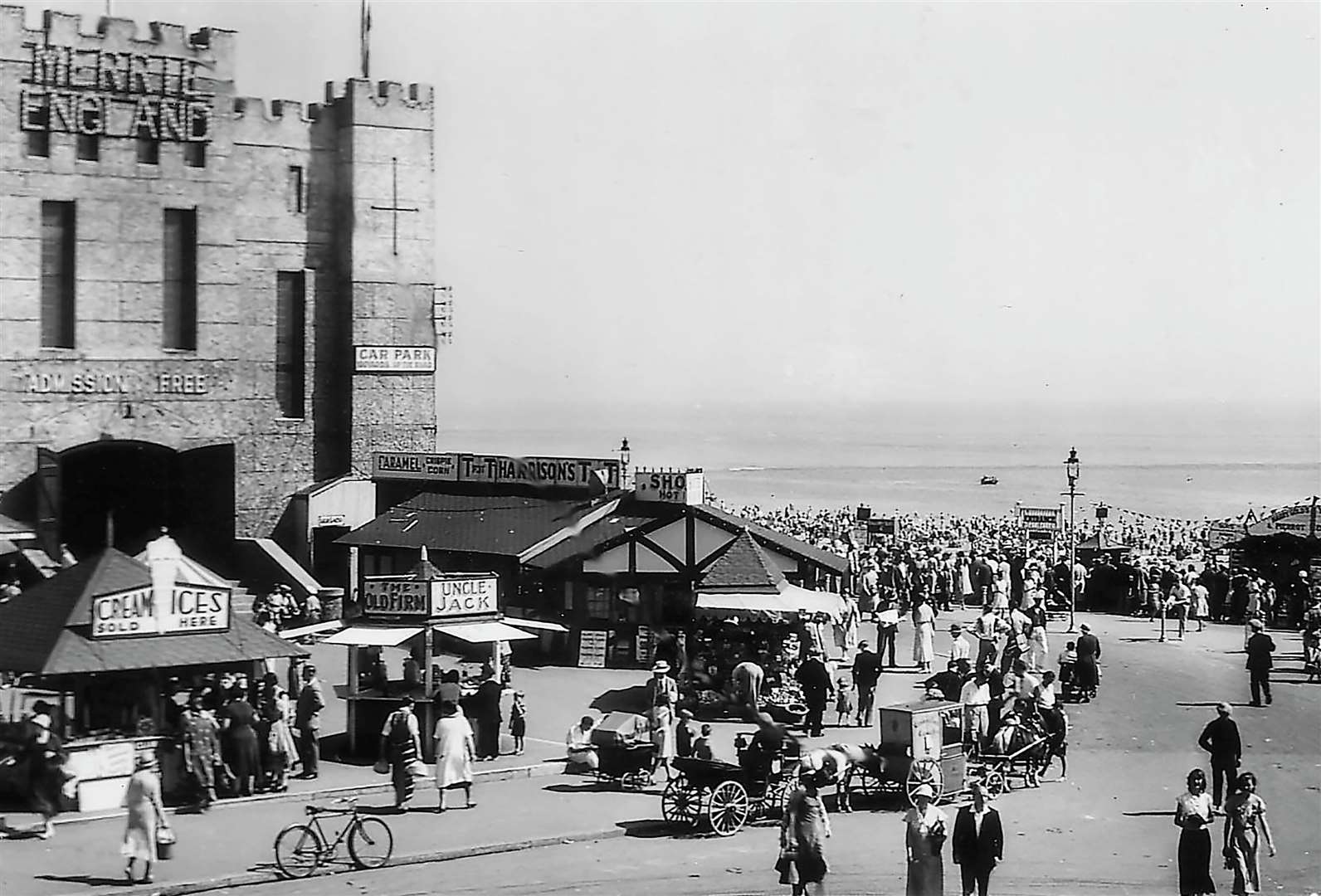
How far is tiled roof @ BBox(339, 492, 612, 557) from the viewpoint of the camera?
34.0 metres

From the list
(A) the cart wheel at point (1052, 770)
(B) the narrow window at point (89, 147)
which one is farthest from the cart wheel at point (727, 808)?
(B) the narrow window at point (89, 147)

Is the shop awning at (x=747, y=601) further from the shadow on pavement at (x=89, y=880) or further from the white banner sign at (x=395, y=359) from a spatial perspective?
the white banner sign at (x=395, y=359)

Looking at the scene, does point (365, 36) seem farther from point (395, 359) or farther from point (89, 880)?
point (89, 880)

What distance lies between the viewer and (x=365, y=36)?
46.1 metres

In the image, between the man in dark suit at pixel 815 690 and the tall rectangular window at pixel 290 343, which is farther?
the tall rectangular window at pixel 290 343

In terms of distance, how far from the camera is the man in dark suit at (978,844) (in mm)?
15117

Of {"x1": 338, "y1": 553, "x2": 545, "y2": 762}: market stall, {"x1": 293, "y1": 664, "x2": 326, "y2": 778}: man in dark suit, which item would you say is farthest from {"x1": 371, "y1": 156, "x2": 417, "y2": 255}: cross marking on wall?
{"x1": 293, "y1": 664, "x2": 326, "y2": 778}: man in dark suit

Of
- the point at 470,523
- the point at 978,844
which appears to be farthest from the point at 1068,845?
the point at 470,523

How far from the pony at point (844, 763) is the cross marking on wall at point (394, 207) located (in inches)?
1076

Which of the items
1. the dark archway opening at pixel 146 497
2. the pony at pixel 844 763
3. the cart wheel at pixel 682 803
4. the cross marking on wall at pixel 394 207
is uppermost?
the cross marking on wall at pixel 394 207

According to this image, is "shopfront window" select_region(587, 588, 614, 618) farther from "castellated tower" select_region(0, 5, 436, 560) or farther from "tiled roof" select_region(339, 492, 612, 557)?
"castellated tower" select_region(0, 5, 436, 560)

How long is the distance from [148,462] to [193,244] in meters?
5.64

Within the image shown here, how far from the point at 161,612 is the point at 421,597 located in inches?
145

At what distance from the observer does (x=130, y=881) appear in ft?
52.9
